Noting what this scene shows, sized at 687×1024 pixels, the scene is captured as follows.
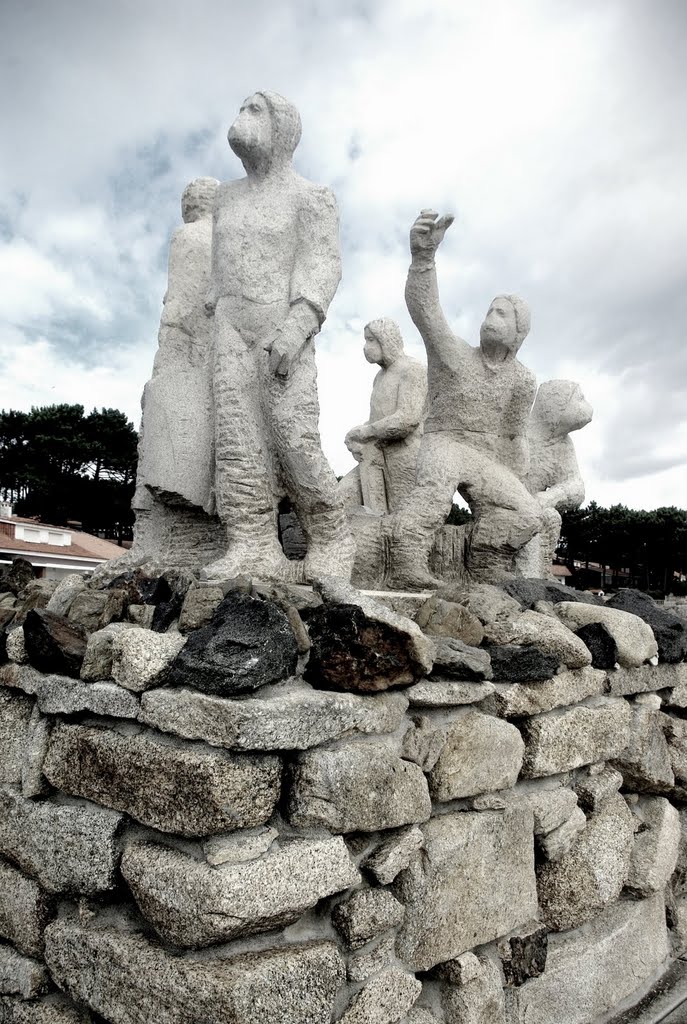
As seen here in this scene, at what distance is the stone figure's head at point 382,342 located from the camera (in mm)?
6484

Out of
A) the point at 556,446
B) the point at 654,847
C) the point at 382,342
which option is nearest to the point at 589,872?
the point at 654,847

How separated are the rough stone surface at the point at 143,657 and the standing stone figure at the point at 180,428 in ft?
3.84

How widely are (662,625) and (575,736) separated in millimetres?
1075

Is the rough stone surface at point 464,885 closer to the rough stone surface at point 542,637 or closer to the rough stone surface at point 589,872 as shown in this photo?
the rough stone surface at point 589,872

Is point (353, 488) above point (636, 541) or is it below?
below

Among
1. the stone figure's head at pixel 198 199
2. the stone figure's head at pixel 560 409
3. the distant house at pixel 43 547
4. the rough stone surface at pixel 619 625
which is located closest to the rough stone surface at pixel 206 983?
the rough stone surface at pixel 619 625

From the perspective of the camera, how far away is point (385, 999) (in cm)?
253

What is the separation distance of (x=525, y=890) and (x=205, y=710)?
162cm

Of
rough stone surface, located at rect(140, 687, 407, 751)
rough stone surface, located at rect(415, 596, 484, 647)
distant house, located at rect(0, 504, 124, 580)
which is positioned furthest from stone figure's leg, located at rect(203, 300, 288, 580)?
distant house, located at rect(0, 504, 124, 580)

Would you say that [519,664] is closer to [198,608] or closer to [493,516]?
[198,608]

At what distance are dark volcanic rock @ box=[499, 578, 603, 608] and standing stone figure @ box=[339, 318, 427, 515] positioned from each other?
1774 mm

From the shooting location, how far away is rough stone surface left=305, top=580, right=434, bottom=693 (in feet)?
8.54

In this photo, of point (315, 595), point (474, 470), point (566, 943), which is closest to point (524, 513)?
point (474, 470)

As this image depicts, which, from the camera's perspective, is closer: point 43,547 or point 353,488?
point 353,488
